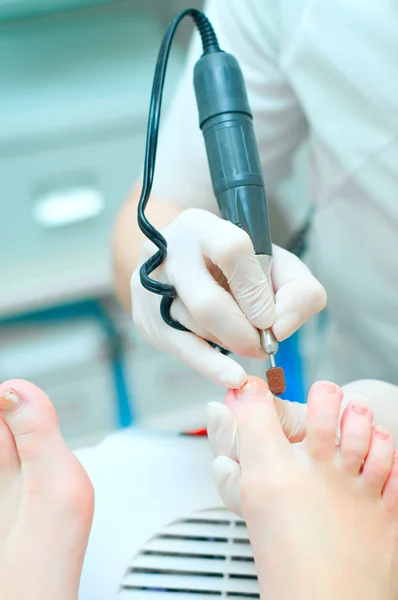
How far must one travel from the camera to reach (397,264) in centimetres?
59

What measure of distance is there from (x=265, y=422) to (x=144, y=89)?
75cm

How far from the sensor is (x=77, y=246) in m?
1.03

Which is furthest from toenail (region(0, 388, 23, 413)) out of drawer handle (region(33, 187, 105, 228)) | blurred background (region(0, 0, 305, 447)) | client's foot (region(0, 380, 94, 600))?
drawer handle (region(33, 187, 105, 228))

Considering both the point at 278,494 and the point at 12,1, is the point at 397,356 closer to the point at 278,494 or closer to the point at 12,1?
the point at 278,494

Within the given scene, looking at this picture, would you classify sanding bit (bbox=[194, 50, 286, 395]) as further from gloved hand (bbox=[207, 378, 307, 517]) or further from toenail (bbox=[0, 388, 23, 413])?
toenail (bbox=[0, 388, 23, 413])

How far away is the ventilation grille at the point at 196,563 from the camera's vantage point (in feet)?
1.42

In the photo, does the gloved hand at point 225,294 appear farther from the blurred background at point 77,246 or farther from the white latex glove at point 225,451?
the blurred background at point 77,246

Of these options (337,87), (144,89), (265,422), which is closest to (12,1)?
(144,89)

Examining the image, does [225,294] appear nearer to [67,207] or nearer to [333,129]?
[333,129]

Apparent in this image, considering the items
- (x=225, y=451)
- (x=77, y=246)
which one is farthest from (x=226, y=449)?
(x=77, y=246)

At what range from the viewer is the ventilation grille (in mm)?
434

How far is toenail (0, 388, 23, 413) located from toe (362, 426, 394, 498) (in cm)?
28

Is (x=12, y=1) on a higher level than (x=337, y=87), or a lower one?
higher

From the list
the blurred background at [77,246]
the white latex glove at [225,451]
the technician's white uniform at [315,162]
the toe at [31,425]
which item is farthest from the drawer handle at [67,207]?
the white latex glove at [225,451]
